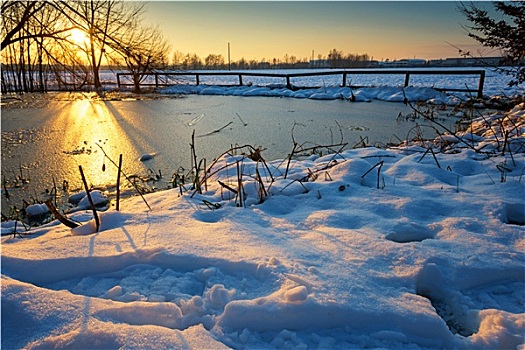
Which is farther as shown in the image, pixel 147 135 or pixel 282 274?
pixel 147 135

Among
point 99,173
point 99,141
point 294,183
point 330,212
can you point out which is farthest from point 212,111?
point 330,212

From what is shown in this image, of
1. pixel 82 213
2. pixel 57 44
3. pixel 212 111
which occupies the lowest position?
pixel 82 213

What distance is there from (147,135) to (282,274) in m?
4.34

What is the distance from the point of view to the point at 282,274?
1.18m

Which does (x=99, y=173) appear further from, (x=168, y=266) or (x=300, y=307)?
(x=300, y=307)

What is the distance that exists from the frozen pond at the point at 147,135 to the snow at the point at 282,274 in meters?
1.44

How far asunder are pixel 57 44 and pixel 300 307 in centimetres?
428

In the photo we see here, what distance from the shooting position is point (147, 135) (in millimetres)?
5016

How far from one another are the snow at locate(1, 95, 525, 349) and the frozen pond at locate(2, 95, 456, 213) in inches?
56.8

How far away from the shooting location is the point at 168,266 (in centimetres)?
131

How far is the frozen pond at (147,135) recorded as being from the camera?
131 inches

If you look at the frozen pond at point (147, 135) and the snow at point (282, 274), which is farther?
the frozen pond at point (147, 135)

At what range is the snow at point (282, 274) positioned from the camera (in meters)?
0.96

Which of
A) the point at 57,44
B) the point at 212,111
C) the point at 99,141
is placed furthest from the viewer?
the point at 212,111
